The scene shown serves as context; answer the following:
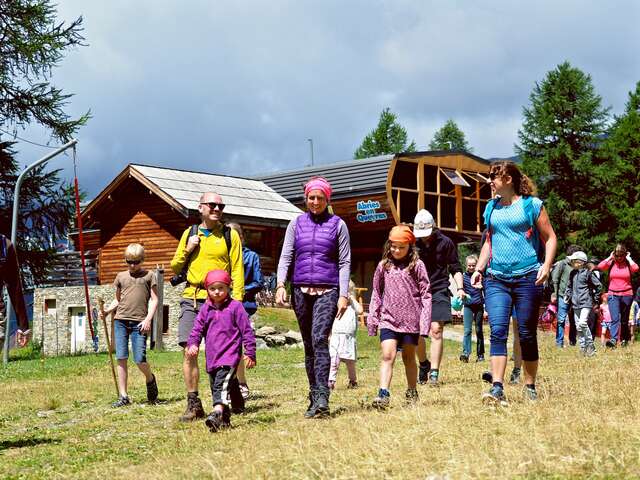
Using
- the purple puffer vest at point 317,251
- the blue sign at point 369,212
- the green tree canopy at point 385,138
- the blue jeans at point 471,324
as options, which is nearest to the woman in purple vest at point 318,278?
the purple puffer vest at point 317,251

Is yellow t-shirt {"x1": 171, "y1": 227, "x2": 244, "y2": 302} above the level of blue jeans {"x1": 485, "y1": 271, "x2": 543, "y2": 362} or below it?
above

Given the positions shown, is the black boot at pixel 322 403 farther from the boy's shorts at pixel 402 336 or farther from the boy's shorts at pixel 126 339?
the boy's shorts at pixel 126 339

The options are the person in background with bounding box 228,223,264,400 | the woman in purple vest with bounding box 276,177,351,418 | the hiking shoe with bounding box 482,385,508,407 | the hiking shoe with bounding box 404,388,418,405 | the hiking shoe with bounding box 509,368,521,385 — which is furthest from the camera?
the hiking shoe with bounding box 509,368,521,385

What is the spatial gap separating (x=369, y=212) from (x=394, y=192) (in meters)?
1.76

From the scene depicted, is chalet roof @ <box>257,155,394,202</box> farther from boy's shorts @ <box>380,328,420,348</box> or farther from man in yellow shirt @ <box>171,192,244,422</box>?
boy's shorts @ <box>380,328,420,348</box>

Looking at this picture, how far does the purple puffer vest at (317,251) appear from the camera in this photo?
8.42m

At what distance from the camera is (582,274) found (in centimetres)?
1697

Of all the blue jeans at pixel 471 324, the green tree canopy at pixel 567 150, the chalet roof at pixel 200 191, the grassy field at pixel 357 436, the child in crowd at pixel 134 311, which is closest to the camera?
the grassy field at pixel 357 436

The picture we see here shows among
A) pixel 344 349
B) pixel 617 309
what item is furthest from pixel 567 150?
pixel 344 349

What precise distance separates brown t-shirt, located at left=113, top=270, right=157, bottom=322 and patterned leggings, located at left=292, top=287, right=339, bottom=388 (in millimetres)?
3096

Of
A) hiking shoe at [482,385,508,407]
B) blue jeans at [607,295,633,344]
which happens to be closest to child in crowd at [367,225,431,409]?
hiking shoe at [482,385,508,407]

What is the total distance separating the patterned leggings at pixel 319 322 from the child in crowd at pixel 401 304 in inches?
23.8

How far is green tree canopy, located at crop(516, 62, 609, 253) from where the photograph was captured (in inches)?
1903

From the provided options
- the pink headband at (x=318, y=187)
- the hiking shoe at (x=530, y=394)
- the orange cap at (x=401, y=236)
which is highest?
the pink headband at (x=318, y=187)
